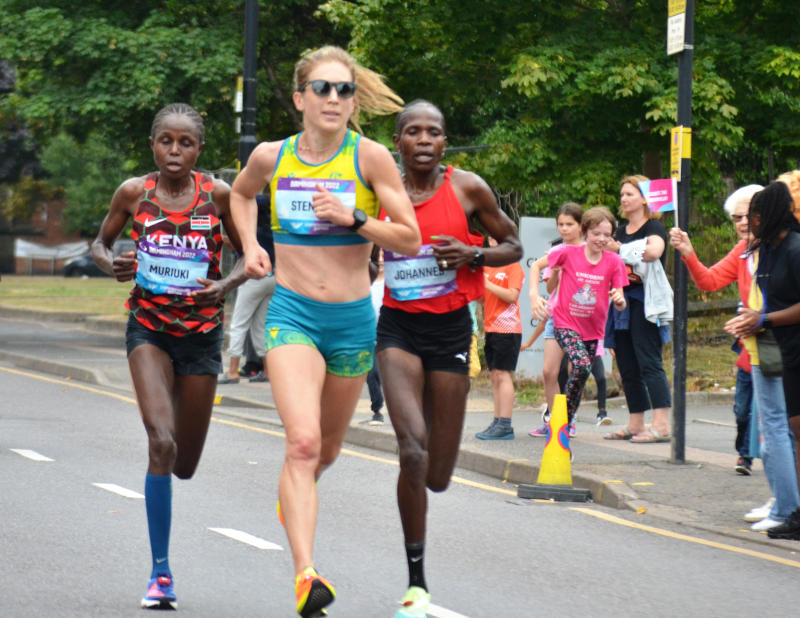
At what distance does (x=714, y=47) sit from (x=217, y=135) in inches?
452

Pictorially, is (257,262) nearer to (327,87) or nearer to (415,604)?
(327,87)

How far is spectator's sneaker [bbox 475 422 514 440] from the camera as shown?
37.9 feet

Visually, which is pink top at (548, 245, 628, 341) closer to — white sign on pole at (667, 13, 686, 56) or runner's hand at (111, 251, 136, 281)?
white sign on pole at (667, 13, 686, 56)

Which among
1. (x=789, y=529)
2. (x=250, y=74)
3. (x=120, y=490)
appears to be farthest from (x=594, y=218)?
(x=250, y=74)

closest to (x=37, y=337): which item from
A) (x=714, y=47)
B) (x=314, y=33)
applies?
(x=314, y=33)

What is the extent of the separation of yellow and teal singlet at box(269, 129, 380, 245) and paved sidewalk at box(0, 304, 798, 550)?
137 inches

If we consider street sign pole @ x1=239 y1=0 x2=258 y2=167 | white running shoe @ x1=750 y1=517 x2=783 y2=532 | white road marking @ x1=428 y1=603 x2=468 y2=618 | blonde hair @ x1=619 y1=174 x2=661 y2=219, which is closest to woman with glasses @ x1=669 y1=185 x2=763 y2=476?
white running shoe @ x1=750 y1=517 x2=783 y2=532

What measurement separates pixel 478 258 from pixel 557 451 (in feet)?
11.0

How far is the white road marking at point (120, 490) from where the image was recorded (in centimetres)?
869

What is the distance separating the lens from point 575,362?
10.7 meters

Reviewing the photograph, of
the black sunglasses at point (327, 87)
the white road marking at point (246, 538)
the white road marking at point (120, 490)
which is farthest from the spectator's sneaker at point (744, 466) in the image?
the black sunglasses at point (327, 87)

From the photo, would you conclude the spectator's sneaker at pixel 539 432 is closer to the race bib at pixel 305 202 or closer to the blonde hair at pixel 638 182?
the blonde hair at pixel 638 182

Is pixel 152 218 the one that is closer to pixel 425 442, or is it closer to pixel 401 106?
pixel 401 106

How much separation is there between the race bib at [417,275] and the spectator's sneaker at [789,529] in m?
2.88
